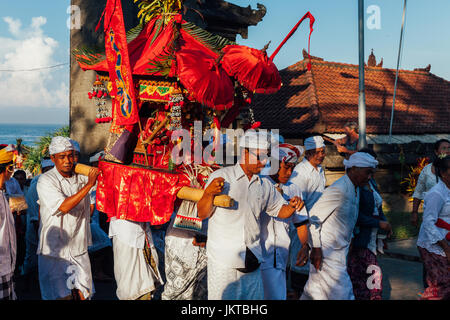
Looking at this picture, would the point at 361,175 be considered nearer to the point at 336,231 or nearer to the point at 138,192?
the point at 336,231

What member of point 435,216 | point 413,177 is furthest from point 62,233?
point 413,177

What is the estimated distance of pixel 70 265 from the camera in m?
5.38

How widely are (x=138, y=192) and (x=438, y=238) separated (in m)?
3.16

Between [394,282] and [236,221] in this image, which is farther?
[394,282]

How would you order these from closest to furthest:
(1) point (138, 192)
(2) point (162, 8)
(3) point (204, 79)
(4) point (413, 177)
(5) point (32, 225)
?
(3) point (204, 79) → (1) point (138, 192) → (2) point (162, 8) → (5) point (32, 225) → (4) point (413, 177)

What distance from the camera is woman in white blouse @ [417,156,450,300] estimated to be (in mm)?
5379

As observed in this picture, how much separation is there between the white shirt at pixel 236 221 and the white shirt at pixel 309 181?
6.79 feet

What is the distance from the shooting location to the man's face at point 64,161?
5.32 meters

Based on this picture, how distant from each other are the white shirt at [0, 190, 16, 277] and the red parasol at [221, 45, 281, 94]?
2546mm

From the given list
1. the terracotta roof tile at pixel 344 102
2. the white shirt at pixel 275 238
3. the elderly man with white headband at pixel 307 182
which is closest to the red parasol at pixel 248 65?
the white shirt at pixel 275 238

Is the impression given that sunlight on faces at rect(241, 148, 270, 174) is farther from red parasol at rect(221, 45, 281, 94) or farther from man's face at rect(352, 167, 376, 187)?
red parasol at rect(221, 45, 281, 94)

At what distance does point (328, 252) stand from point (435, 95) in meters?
19.4

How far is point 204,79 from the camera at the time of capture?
5160mm

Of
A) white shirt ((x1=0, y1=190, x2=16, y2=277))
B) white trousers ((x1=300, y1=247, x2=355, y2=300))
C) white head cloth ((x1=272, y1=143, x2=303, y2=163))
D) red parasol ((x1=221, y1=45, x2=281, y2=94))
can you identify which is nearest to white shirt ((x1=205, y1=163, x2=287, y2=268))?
white head cloth ((x1=272, y1=143, x2=303, y2=163))
